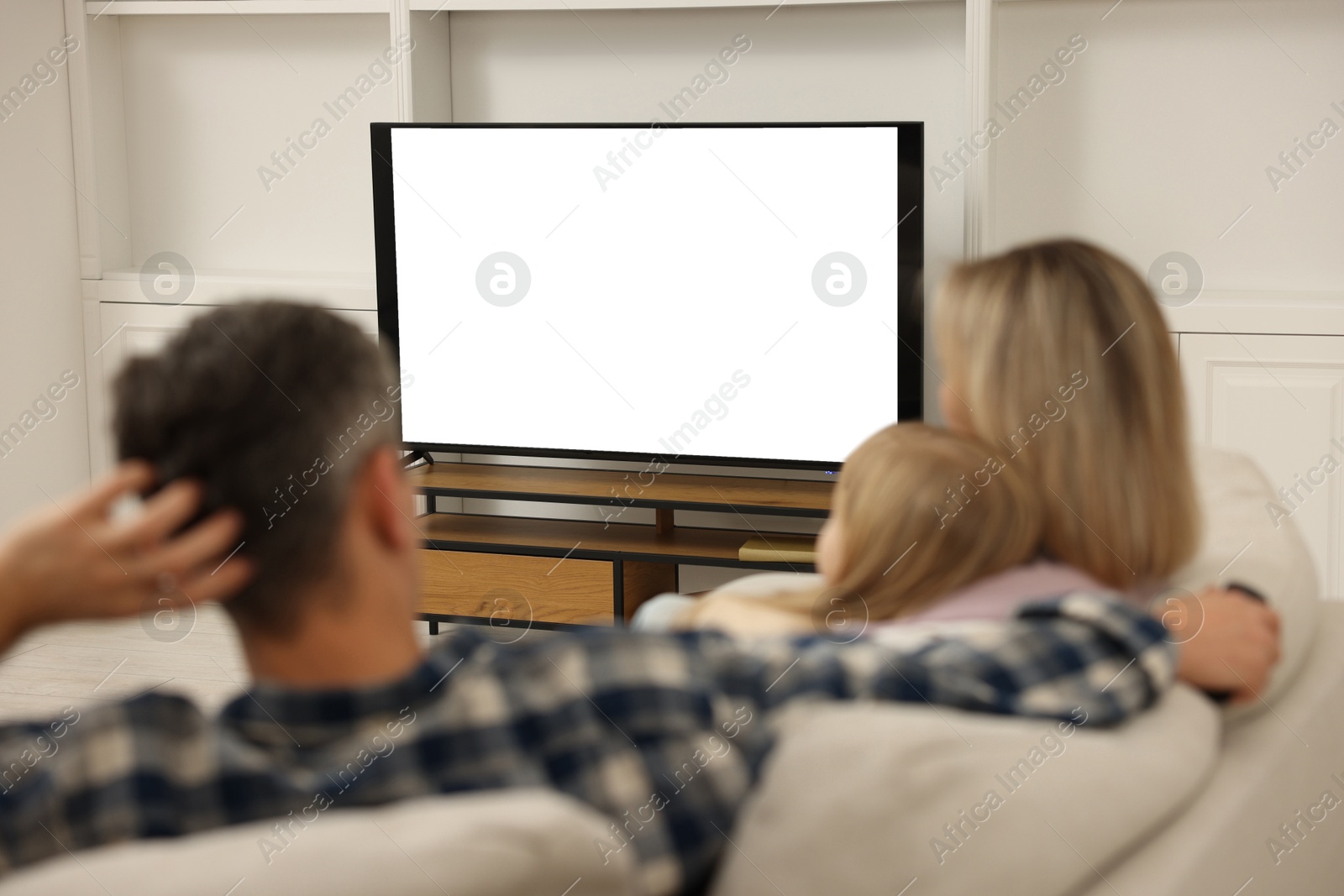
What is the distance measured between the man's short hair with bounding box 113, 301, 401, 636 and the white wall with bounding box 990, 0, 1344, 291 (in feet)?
9.62

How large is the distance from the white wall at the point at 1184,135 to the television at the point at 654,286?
0.48 meters

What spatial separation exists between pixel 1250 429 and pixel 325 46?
287 cm

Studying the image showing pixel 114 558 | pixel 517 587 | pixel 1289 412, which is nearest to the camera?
pixel 114 558

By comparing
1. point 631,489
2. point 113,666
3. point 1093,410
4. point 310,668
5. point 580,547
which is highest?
point 1093,410

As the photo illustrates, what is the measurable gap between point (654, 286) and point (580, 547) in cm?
72

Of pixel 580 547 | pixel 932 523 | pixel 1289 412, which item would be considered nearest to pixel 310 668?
pixel 932 523

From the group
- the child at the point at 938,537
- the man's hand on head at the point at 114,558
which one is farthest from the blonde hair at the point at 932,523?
the man's hand on head at the point at 114,558

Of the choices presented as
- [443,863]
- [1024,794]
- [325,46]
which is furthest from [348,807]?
[325,46]

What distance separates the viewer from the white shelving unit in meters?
3.28

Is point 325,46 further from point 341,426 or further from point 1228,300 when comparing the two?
point 341,426

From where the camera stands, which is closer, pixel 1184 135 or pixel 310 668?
pixel 310 668

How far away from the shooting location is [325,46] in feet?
13.1

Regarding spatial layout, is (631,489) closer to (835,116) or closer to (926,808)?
(835,116)

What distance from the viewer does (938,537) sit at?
1125 mm
